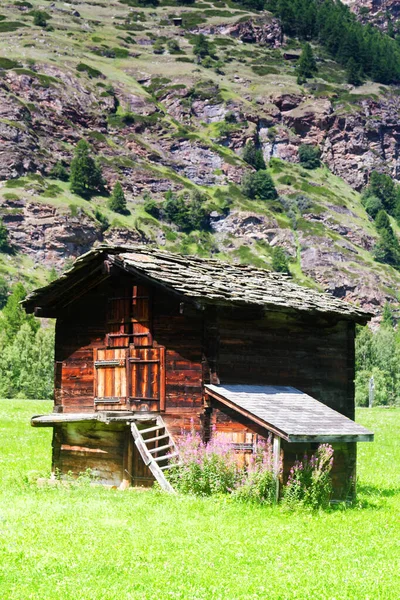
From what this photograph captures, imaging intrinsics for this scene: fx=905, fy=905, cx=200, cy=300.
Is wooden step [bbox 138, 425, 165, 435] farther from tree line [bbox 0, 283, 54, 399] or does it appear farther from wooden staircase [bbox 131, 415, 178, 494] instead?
tree line [bbox 0, 283, 54, 399]

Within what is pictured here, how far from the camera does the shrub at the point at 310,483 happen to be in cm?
1897

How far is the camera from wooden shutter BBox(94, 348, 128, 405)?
23.1 m

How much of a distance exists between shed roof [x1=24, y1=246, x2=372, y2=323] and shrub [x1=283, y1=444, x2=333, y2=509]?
432cm

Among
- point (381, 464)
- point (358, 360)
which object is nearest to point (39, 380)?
point (358, 360)

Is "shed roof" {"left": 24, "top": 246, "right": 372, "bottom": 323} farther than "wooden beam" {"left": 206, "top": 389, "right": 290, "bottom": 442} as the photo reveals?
Yes

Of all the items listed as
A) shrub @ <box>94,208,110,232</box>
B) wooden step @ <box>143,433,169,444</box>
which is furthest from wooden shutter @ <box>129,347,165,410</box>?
shrub @ <box>94,208,110,232</box>

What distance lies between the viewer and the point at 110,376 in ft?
77.4

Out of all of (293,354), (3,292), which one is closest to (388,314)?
(3,292)

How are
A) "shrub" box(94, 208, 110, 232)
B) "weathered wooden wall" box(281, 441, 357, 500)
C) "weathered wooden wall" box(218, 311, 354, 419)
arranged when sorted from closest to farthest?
1. "weathered wooden wall" box(281, 441, 357, 500)
2. "weathered wooden wall" box(218, 311, 354, 419)
3. "shrub" box(94, 208, 110, 232)

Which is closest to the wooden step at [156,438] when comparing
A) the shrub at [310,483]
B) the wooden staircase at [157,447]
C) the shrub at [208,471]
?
the wooden staircase at [157,447]

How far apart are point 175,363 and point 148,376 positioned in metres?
0.78

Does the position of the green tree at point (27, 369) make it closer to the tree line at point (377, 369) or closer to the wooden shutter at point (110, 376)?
the tree line at point (377, 369)

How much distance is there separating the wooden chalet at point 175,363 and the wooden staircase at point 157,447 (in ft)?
0.13

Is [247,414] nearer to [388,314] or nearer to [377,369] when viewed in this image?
[377,369]
